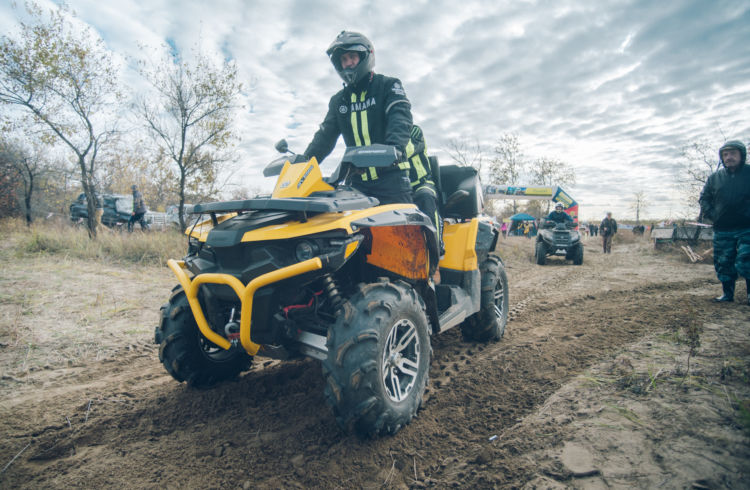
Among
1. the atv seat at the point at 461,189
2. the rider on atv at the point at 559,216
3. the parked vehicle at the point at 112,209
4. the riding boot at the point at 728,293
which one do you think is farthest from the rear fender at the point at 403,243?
the parked vehicle at the point at 112,209

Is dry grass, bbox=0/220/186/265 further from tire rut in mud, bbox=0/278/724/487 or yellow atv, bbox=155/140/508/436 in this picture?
yellow atv, bbox=155/140/508/436

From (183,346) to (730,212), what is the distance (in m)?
6.11

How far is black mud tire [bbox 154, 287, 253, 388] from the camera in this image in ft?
8.20

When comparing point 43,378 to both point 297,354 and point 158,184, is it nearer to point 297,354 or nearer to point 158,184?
point 297,354

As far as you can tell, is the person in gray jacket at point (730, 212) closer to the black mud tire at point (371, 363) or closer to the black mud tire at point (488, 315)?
the black mud tire at point (488, 315)

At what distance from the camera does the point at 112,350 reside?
3768 mm

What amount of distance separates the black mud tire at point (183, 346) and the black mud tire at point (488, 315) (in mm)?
2229

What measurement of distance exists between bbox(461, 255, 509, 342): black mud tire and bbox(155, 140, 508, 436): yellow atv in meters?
0.88

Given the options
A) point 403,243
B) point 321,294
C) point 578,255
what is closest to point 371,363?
point 321,294

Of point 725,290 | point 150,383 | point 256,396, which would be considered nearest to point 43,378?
point 150,383

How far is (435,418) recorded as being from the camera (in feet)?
7.57

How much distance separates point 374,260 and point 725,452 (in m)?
1.87

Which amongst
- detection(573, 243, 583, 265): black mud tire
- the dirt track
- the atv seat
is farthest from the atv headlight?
detection(573, 243, 583, 265): black mud tire

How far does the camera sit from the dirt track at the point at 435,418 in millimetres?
1620
